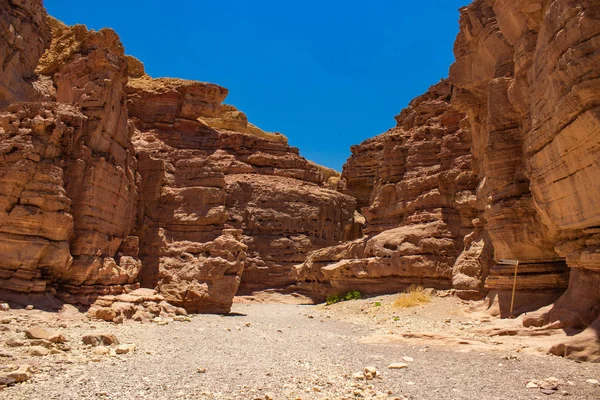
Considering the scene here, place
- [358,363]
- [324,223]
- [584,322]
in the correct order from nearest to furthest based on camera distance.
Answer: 1. [358,363]
2. [584,322]
3. [324,223]

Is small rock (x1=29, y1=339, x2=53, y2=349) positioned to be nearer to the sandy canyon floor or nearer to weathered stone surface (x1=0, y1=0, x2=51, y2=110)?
the sandy canyon floor

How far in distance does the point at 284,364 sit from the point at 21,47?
2791cm

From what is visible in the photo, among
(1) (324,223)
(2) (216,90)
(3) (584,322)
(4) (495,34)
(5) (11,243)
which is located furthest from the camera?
(1) (324,223)

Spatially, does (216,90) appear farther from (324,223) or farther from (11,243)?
(11,243)

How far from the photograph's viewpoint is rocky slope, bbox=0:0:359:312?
1345 cm

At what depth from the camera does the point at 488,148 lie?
1438 cm

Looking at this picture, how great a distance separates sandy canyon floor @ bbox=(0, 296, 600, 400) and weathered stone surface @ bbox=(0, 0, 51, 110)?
18.4 metres

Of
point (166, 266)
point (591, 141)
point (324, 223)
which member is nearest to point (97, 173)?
point (166, 266)

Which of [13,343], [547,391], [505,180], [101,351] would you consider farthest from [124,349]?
[505,180]

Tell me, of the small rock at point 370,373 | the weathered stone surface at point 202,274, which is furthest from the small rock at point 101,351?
the weathered stone surface at point 202,274

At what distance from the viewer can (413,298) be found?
17234mm

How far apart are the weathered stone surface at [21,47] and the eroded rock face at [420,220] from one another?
19016mm

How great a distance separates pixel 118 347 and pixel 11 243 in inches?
245

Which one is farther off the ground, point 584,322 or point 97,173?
point 97,173
